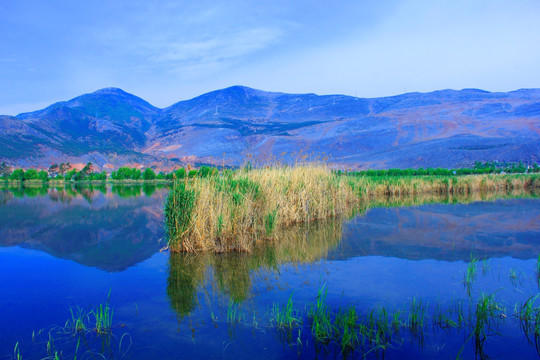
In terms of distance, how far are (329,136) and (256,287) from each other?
296ft

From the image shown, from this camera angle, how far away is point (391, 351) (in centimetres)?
331

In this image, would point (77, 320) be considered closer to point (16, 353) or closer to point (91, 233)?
point (16, 353)

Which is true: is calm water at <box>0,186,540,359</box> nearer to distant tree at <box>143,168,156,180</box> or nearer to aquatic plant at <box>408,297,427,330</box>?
aquatic plant at <box>408,297,427,330</box>

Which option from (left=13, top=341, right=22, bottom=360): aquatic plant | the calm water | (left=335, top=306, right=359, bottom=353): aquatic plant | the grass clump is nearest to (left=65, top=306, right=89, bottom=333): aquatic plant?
the calm water

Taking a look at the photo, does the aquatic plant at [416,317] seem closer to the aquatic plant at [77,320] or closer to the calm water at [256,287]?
the calm water at [256,287]

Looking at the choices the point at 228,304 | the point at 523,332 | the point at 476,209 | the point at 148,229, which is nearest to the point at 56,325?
the point at 228,304

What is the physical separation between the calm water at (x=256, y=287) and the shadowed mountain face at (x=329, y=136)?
32802 mm

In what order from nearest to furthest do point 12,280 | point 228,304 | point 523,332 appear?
point 523,332 → point 228,304 → point 12,280

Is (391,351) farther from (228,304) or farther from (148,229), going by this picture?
(148,229)

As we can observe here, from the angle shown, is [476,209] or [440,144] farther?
[440,144]

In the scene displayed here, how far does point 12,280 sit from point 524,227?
11.1 m

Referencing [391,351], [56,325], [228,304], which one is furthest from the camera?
[228,304]

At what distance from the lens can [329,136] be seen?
9300 centimetres

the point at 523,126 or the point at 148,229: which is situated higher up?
the point at 523,126
